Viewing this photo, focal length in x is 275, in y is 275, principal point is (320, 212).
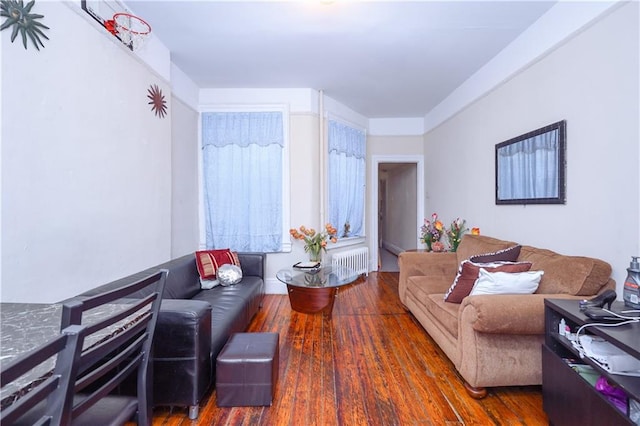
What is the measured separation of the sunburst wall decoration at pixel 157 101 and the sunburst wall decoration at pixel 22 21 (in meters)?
1.02

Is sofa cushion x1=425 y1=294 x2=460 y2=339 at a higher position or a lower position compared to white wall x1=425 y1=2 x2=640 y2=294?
lower

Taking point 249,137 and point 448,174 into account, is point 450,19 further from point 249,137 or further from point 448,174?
point 249,137

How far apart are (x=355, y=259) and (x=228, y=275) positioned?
7.34ft

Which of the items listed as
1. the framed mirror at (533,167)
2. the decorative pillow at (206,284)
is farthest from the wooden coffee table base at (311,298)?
the framed mirror at (533,167)

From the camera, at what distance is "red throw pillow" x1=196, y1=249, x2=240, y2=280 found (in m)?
2.85

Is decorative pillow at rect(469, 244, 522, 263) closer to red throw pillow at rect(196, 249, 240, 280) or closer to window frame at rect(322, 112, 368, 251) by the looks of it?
window frame at rect(322, 112, 368, 251)

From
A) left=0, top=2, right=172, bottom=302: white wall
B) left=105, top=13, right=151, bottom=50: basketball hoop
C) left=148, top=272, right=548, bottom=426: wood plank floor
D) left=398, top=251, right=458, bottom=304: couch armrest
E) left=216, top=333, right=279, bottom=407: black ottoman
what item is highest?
left=105, top=13, right=151, bottom=50: basketball hoop

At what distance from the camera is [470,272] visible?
2.06 metres

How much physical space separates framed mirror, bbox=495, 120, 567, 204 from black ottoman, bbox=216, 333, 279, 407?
2452mm

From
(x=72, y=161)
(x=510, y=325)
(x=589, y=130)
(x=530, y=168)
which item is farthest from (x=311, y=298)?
(x=589, y=130)

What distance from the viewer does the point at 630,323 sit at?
1.24 m

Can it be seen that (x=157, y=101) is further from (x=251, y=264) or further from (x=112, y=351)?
(x=112, y=351)

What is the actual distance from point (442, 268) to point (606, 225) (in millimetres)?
1476

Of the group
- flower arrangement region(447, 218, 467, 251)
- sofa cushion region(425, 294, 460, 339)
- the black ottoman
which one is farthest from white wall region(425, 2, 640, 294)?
the black ottoman
